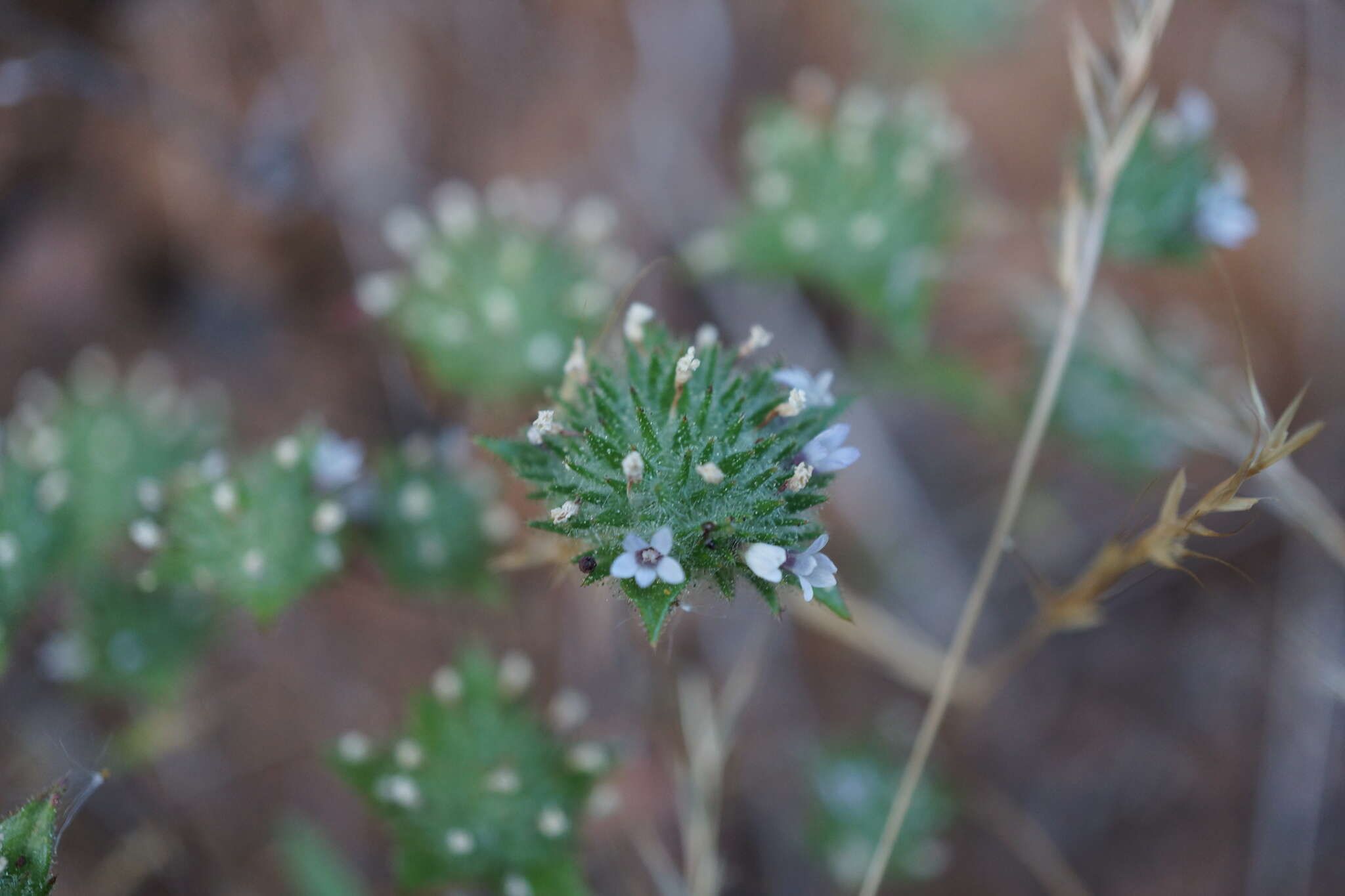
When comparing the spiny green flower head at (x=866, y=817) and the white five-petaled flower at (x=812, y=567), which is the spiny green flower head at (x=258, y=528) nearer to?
the white five-petaled flower at (x=812, y=567)

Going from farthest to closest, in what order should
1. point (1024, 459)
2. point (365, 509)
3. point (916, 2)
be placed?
point (916, 2)
point (365, 509)
point (1024, 459)

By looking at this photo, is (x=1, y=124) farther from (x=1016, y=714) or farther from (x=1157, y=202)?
(x=1016, y=714)

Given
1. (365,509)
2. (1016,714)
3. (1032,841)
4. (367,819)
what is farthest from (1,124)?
(1032,841)

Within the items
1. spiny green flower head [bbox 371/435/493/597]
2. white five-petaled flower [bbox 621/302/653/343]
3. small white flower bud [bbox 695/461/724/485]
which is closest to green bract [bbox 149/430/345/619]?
spiny green flower head [bbox 371/435/493/597]

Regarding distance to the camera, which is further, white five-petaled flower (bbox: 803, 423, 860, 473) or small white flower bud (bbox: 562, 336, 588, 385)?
small white flower bud (bbox: 562, 336, 588, 385)

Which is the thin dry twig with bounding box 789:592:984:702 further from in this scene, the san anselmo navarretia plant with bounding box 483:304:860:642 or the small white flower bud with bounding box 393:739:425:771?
the san anselmo navarretia plant with bounding box 483:304:860:642
